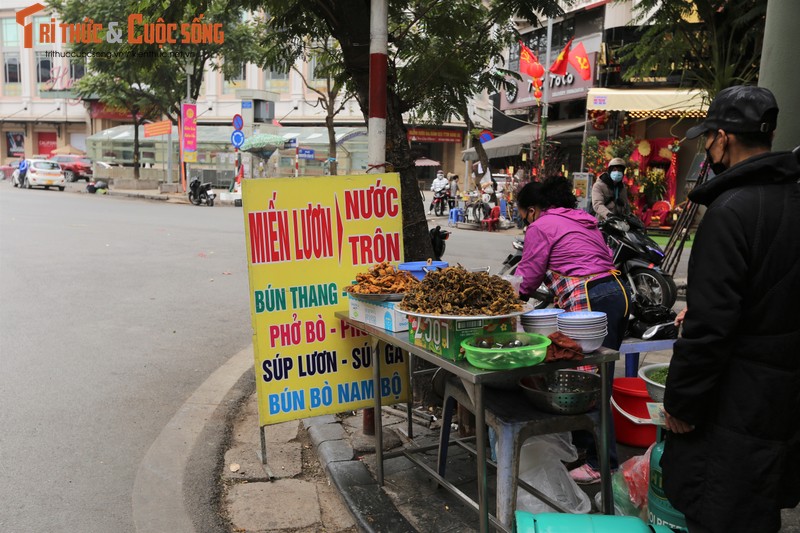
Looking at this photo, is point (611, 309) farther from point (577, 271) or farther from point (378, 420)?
point (378, 420)

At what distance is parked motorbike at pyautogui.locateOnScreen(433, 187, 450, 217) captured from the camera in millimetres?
26109

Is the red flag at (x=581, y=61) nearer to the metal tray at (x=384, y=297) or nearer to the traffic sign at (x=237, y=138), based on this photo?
the traffic sign at (x=237, y=138)

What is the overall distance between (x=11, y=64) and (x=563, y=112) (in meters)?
47.3

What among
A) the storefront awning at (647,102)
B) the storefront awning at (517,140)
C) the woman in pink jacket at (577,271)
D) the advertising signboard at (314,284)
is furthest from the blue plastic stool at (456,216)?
the woman in pink jacket at (577,271)

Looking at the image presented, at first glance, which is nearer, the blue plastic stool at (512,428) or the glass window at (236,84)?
the blue plastic stool at (512,428)

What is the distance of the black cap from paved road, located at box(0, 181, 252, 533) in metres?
3.30

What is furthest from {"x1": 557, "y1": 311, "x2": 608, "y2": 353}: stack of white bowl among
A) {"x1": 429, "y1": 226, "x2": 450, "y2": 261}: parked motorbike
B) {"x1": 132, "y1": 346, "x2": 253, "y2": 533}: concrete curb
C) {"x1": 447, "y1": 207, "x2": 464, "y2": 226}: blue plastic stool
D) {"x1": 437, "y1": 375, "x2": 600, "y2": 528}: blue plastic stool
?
{"x1": 447, "y1": 207, "x2": 464, "y2": 226}: blue plastic stool

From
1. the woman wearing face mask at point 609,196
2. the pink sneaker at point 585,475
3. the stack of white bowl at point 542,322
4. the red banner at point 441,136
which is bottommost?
the pink sneaker at point 585,475

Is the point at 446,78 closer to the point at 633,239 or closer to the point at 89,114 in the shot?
the point at 633,239

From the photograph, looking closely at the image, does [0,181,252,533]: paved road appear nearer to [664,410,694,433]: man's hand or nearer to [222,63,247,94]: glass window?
[664,410,694,433]: man's hand

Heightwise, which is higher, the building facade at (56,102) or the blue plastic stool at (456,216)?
the building facade at (56,102)

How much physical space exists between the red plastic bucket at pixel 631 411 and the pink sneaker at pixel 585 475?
578 mm

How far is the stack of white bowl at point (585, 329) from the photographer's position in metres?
2.90

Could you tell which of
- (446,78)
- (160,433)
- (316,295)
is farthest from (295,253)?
(446,78)
